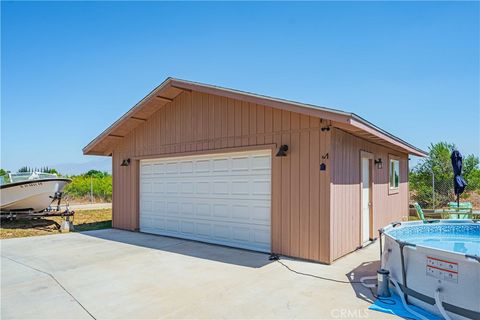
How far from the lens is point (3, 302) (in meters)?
4.25

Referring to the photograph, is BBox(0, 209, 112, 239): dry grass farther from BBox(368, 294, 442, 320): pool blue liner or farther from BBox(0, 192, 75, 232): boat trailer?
BBox(368, 294, 442, 320): pool blue liner

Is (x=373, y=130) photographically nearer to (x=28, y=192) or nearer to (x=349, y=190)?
(x=349, y=190)

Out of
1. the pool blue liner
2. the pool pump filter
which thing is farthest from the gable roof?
the pool blue liner

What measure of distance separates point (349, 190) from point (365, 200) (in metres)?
1.31

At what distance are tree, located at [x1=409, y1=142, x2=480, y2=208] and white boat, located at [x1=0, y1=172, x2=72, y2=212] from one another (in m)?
15.5

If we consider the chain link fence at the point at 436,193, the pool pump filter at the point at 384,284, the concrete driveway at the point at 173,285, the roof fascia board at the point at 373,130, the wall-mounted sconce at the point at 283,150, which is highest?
the roof fascia board at the point at 373,130

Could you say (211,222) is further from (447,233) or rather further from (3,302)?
(447,233)

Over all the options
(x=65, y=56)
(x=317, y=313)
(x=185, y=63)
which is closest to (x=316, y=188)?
(x=317, y=313)

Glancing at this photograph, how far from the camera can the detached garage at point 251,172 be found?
20.5 ft

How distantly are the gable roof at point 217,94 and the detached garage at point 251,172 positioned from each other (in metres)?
0.03

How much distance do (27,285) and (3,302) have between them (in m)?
0.70

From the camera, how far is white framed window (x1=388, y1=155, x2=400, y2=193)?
382 inches

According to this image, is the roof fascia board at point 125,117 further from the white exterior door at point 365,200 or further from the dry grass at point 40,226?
the white exterior door at point 365,200

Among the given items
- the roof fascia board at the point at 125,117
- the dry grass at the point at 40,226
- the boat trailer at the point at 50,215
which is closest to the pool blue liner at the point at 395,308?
the roof fascia board at the point at 125,117
